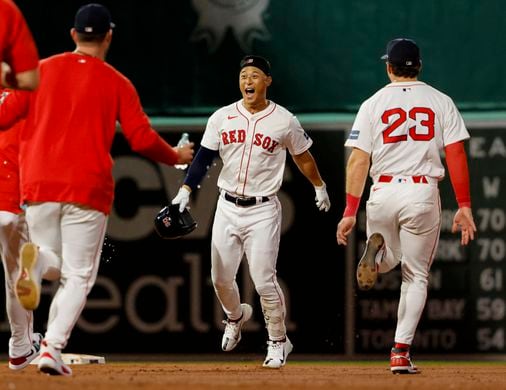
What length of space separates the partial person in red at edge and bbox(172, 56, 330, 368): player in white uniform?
228 centimetres

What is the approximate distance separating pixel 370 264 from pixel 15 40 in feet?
8.81

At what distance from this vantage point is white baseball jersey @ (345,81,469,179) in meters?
7.89

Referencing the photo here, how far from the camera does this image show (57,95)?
6.97m

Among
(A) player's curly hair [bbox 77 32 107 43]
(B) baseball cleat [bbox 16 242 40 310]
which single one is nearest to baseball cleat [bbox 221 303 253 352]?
(B) baseball cleat [bbox 16 242 40 310]

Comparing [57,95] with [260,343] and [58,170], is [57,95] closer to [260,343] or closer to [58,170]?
[58,170]

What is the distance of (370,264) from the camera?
7.80 metres

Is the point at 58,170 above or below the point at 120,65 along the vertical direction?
below

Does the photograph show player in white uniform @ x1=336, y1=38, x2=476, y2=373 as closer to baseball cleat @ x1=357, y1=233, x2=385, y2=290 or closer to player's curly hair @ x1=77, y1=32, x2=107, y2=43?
baseball cleat @ x1=357, y1=233, x2=385, y2=290

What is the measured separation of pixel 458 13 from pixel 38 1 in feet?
12.2

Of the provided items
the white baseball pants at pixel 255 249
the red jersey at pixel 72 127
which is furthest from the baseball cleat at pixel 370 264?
the red jersey at pixel 72 127

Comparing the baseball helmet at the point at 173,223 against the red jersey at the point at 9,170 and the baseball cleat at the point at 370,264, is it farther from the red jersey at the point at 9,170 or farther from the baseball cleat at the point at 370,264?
the baseball cleat at the point at 370,264

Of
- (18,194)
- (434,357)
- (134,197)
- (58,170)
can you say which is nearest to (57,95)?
(58,170)

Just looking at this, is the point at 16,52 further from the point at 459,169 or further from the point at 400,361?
the point at 400,361

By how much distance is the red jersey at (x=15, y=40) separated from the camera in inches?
256
